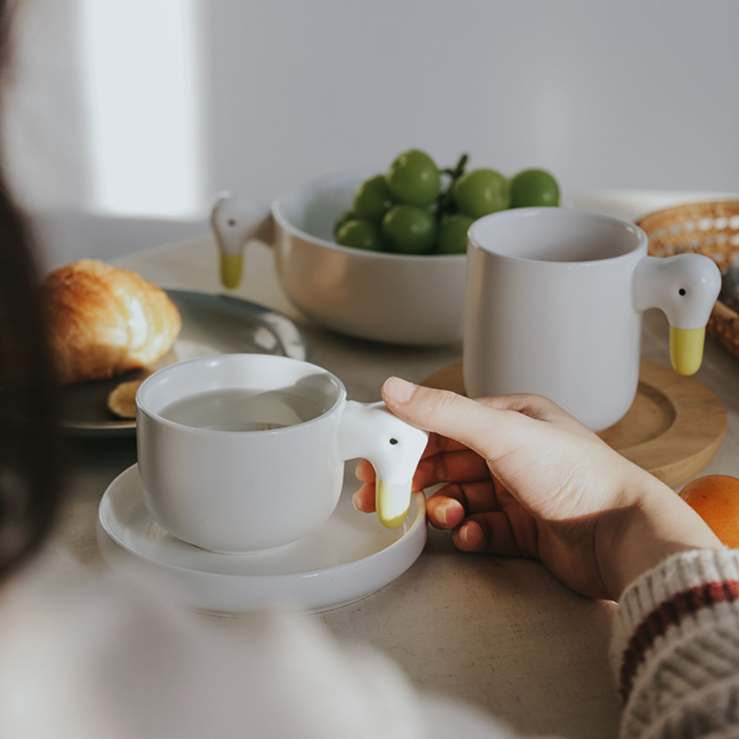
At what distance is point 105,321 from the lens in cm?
84

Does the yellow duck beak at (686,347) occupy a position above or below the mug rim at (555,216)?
below

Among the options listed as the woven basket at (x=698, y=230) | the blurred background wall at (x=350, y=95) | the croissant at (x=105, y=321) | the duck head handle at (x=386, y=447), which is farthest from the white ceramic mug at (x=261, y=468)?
the blurred background wall at (x=350, y=95)

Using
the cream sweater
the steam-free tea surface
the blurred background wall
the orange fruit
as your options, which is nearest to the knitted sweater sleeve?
the cream sweater

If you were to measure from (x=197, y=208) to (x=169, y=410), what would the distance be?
2021 mm

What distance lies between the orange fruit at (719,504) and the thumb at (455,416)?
0.46 feet

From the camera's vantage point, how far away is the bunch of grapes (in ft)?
2.95

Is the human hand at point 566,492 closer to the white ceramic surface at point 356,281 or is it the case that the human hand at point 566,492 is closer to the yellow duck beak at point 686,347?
the yellow duck beak at point 686,347

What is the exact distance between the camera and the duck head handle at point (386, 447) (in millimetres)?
542

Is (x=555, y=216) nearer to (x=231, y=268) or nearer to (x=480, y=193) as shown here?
(x=480, y=193)

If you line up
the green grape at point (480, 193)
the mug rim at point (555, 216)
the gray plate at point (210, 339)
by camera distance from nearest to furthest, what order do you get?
the mug rim at point (555, 216) < the gray plate at point (210, 339) < the green grape at point (480, 193)

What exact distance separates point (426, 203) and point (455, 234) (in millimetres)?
53

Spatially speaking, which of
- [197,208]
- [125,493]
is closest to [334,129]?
[197,208]

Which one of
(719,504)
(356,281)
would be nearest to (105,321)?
(356,281)

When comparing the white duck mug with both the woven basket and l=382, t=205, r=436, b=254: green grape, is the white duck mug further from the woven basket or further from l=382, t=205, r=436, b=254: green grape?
the woven basket
